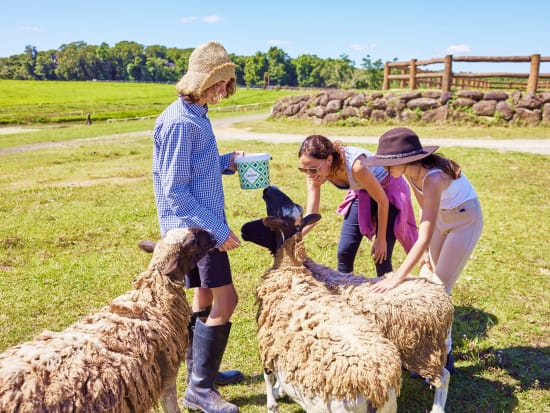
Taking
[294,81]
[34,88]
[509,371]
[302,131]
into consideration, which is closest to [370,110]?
[302,131]

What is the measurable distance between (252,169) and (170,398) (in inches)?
73.9

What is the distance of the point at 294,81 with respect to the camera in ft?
542

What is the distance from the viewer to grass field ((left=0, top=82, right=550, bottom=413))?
4.37 m

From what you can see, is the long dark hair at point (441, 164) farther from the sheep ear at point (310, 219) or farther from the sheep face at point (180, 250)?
the sheep face at point (180, 250)

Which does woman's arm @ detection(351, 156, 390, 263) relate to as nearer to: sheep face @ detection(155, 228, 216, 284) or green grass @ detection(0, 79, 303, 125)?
sheep face @ detection(155, 228, 216, 284)

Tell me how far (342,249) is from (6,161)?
17365mm

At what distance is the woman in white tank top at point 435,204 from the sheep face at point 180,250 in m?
1.43

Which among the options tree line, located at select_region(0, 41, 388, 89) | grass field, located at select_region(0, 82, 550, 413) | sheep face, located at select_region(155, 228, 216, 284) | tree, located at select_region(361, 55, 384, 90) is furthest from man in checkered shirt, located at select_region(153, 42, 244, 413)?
tree line, located at select_region(0, 41, 388, 89)

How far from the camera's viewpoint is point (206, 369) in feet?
12.9

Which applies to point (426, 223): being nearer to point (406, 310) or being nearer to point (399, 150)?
point (399, 150)

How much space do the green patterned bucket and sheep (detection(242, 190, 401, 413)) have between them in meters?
0.32

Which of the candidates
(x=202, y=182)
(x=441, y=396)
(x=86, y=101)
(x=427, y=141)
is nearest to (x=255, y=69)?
(x=86, y=101)

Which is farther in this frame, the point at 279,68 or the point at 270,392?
the point at 279,68

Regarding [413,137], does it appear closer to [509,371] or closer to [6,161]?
[509,371]
